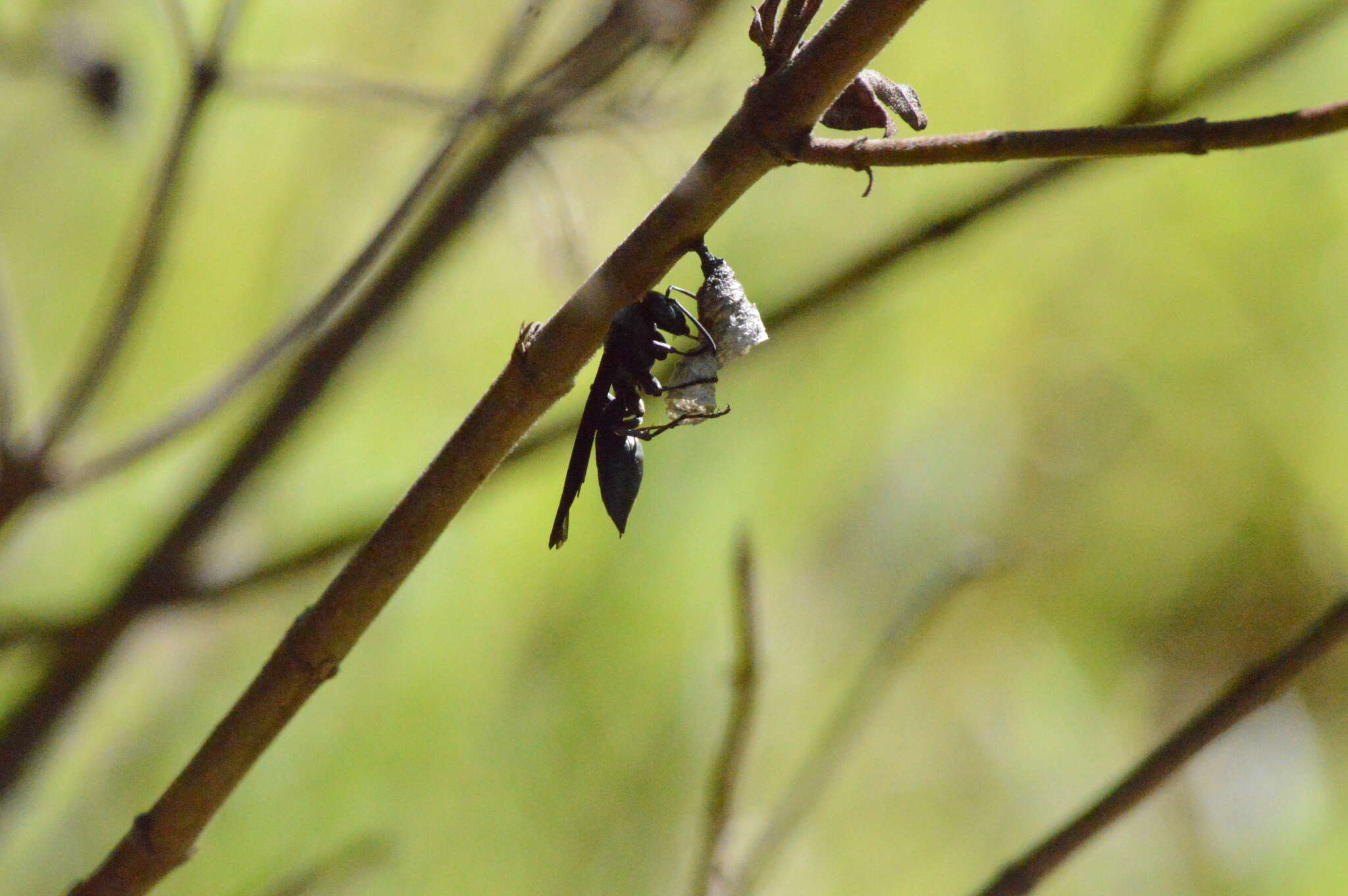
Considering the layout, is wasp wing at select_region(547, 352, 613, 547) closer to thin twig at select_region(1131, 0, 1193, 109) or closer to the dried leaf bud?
the dried leaf bud

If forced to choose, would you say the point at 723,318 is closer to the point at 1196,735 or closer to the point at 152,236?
the point at 1196,735

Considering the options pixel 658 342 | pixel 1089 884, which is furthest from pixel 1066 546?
pixel 658 342

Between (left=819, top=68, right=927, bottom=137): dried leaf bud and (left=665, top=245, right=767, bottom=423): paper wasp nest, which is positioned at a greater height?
(left=819, top=68, right=927, bottom=137): dried leaf bud

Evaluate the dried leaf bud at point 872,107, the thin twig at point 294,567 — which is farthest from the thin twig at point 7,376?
the dried leaf bud at point 872,107

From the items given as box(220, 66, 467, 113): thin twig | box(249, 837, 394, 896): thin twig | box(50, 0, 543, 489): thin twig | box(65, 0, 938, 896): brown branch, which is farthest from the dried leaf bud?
box(249, 837, 394, 896): thin twig

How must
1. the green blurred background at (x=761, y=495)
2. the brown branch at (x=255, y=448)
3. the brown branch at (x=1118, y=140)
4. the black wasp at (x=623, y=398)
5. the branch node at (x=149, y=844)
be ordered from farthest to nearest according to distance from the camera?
the green blurred background at (x=761, y=495) → the brown branch at (x=255, y=448) → the branch node at (x=149, y=844) → the black wasp at (x=623, y=398) → the brown branch at (x=1118, y=140)

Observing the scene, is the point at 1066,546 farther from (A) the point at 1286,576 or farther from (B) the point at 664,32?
(B) the point at 664,32

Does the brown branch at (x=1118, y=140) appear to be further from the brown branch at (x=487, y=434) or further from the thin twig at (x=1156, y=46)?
the thin twig at (x=1156, y=46)
